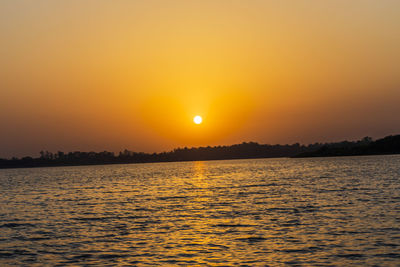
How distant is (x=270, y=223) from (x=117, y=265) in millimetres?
16900

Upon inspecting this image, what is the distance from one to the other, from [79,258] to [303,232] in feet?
51.7

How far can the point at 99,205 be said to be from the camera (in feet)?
201

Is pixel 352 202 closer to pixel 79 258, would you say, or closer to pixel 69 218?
pixel 69 218

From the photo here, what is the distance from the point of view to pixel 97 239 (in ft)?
112

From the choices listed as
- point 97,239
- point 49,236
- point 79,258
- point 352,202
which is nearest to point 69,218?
point 49,236

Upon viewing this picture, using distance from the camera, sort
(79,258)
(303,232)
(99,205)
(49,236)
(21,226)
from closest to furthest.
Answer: (79,258)
(303,232)
(49,236)
(21,226)
(99,205)

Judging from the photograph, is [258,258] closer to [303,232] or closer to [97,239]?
[303,232]

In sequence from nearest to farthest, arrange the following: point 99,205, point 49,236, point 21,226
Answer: point 49,236, point 21,226, point 99,205

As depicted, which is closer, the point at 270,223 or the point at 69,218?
the point at 270,223

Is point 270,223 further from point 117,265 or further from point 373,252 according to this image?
point 117,265

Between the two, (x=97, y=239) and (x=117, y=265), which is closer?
(x=117, y=265)

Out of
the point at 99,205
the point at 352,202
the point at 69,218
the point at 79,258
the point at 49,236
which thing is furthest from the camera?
the point at 99,205

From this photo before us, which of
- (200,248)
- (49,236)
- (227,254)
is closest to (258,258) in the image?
(227,254)

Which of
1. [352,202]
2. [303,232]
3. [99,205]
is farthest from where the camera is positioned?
[99,205]
